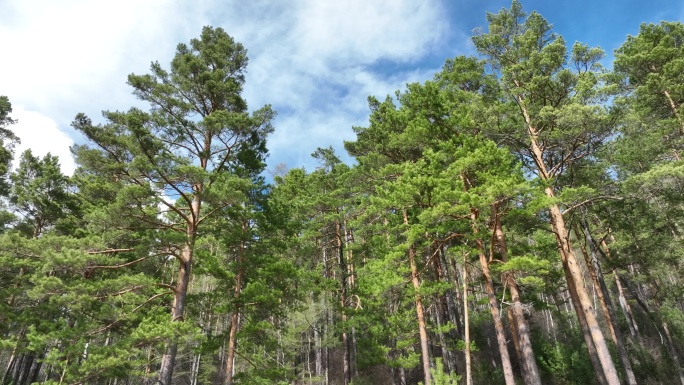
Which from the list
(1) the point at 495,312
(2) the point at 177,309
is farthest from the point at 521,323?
(2) the point at 177,309

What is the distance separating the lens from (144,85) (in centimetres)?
1262

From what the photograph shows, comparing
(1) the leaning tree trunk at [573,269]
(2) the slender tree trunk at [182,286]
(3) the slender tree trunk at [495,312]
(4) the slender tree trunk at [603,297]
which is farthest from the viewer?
(4) the slender tree trunk at [603,297]

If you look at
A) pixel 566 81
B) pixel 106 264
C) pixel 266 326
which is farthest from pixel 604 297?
pixel 106 264

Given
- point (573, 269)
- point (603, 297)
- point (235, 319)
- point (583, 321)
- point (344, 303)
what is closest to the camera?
point (573, 269)

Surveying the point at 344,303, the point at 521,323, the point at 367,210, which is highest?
the point at 367,210

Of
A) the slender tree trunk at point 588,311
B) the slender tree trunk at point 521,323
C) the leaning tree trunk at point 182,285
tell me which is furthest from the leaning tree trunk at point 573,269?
the leaning tree trunk at point 182,285

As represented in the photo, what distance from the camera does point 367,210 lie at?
1552cm

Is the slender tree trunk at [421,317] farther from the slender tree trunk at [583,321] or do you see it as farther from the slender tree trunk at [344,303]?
the slender tree trunk at [583,321]

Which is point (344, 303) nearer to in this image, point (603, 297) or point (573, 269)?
point (573, 269)

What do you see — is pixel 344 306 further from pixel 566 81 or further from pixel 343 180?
pixel 566 81

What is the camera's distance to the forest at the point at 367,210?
10.9 meters

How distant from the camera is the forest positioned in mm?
10945

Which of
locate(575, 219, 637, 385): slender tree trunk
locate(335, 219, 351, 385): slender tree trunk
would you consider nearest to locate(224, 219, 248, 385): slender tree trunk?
locate(335, 219, 351, 385): slender tree trunk

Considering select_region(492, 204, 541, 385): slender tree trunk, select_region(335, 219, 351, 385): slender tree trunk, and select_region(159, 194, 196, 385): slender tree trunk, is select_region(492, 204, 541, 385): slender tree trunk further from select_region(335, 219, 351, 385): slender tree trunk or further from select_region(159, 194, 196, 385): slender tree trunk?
select_region(159, 194, 196, 385): slender tree trunk
